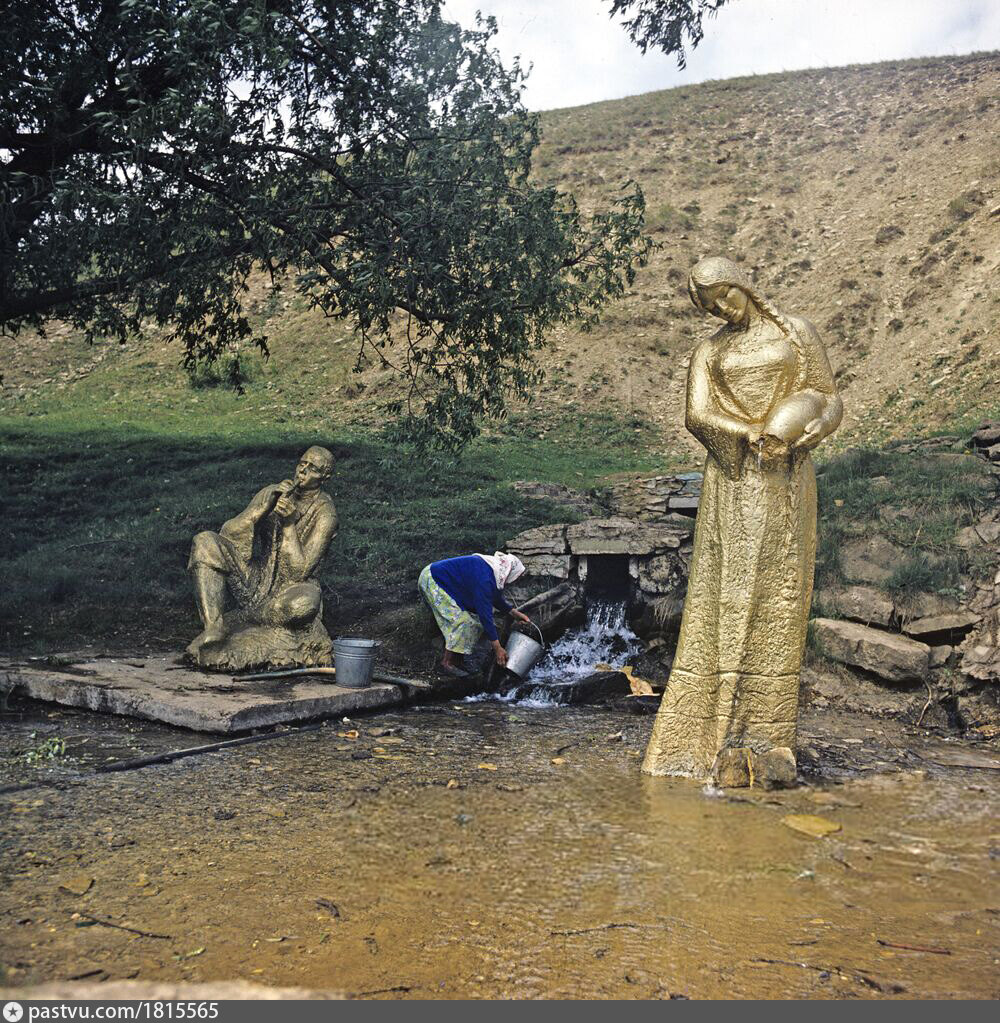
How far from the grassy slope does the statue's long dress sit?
17.8ft

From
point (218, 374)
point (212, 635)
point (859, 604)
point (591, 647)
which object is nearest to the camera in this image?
point (212, 635)

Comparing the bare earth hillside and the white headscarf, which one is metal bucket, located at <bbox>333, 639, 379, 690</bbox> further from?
the bare earth hillside

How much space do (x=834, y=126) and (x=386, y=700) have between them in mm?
32383

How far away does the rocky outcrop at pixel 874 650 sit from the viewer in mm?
8086

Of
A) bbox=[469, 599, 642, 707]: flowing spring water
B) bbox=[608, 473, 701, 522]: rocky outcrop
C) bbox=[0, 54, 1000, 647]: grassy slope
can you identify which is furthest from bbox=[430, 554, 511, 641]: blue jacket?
bbox=[608, 473, 701, 522]: rocky outcrop

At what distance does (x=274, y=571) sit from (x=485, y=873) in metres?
4.53

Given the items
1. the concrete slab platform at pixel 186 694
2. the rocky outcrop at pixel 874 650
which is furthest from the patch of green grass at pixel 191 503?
the rocky outcrop at pixel 874 650

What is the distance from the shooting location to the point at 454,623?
853cm

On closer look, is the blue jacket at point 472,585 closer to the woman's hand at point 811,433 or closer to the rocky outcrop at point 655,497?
the woman's hand at point 811,433

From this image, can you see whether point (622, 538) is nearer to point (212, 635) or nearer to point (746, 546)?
point (212, 635)

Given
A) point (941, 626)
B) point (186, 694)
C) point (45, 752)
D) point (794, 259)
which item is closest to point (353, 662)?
point (186, 694)

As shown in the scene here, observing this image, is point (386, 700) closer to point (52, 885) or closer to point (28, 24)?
point (52, 885)

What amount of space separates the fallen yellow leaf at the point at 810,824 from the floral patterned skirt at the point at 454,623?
389cm

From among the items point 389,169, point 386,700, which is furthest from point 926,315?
point 386,700
